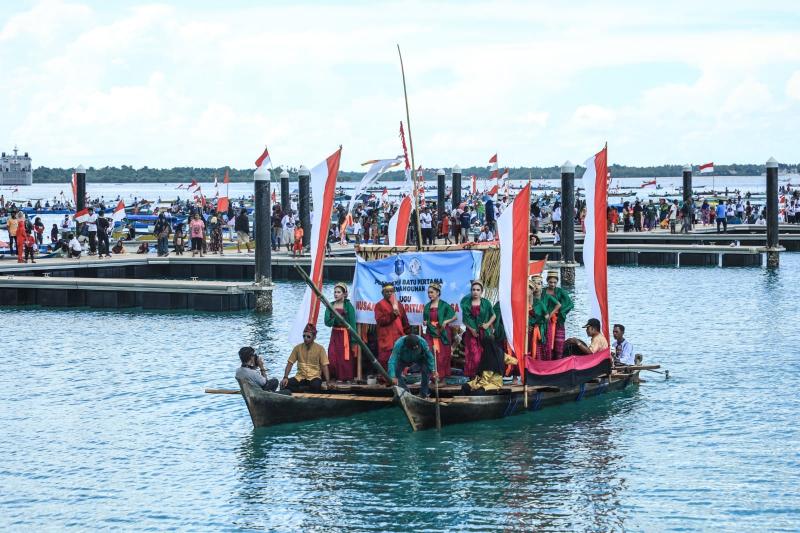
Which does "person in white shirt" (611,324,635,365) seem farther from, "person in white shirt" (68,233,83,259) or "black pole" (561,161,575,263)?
"person in white shirt" (68,233,83,259)

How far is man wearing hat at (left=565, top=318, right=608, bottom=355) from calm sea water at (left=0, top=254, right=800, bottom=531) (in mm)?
1016

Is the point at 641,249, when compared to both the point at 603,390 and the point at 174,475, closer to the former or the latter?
the point at 603,390

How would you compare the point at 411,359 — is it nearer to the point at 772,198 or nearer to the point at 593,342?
the point at 593,342

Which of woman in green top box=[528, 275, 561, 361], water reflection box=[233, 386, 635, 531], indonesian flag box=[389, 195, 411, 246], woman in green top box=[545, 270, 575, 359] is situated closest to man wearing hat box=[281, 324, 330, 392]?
water reflection box=[233, 386, 635, 531]

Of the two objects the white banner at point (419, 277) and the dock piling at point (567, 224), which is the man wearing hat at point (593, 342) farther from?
the dock piling at point (567, 224)

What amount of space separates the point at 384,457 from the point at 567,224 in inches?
942

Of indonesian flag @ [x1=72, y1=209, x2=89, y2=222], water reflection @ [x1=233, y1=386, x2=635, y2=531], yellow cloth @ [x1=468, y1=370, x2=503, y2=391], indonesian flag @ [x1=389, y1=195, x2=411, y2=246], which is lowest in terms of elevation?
water reflection @ [x1=233, y1=386, x2=635, y2=531]

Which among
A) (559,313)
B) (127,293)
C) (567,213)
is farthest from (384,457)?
(567,213)

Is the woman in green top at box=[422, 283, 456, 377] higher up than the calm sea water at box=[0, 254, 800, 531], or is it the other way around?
the woman in green top at box=[422, 283, 456, 377]

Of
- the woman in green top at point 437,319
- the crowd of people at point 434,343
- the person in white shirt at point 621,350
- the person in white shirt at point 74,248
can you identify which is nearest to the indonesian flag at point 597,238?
the crowd of people at point 434,343

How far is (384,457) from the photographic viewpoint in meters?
18.7

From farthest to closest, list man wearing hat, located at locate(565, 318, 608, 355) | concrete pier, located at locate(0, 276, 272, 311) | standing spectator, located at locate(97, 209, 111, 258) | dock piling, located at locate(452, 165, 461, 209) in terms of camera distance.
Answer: dock piling, located at locate(452, 165, 461, 209)
standing spectator, located at locate(97, 209, 111, 258)
concrete pier, located at locate(0, 276, 272, 311)
man wearing hat, located at locate(565, 318, 608, 355)

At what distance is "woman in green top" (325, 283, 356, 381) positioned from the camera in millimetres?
20406

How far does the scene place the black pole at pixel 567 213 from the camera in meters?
41.6
